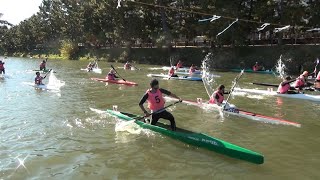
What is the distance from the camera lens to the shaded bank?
4047 cm

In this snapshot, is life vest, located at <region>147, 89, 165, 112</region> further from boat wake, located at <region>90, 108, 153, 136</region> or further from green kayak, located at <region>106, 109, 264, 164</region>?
boat wake, located at <region>90, 108, 153, 136</region>

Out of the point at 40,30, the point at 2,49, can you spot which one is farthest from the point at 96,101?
the point at 2,49

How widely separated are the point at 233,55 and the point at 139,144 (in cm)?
3602

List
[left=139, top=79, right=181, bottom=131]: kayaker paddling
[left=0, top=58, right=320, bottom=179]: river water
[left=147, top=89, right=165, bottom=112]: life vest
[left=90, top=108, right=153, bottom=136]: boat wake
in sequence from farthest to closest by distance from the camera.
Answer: [left=90, top=108, right=153, bottom=136]: boat wake < [left=147, top=89, right=165, bottom=112]: life vest < [left=139, top=79, right=181, bottom=131]: kayaker paddling < [left=0, top=58, right=320, bottom=179]: river water

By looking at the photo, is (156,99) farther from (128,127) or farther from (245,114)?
(245,114)

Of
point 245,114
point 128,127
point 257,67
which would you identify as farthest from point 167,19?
point 128,127

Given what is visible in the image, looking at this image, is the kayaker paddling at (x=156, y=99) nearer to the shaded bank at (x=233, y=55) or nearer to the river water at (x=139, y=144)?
the river water at (x=139, y=144)

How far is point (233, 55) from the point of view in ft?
154

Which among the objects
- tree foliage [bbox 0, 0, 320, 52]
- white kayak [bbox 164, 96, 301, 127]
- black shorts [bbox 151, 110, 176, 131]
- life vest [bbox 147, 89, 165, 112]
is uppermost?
tree foliage [bbox 0, 0, 320, 52]

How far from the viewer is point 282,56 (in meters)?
42.2

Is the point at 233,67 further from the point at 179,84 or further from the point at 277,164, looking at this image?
the point at 277,164

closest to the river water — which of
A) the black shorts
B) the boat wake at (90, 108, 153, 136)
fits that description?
the boat wake at (90, 108, 153, 136)

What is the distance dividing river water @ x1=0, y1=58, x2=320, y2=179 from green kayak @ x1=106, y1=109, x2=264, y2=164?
0.63ft

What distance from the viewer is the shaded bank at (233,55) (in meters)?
40.5
